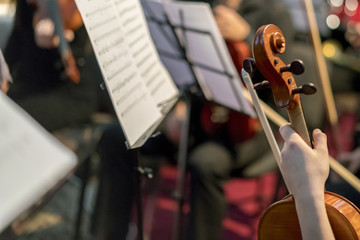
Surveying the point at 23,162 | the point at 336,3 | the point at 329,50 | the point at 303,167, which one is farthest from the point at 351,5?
the point at 23,162

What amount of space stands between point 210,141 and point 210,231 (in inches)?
11.8

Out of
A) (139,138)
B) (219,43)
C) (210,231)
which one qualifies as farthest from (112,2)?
(210,231)

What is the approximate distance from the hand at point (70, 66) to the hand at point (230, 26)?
1.75 feet

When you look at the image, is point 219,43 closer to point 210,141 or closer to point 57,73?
point 210,141

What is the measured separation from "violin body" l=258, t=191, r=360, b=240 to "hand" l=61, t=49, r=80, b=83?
36.3 inches

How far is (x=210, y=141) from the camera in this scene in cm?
158

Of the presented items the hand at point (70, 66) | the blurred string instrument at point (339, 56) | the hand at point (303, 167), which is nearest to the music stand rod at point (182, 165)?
the hand at point (70, 66)

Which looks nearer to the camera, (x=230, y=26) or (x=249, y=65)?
(x=249, y=65)

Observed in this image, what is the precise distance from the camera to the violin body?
0.74 meters

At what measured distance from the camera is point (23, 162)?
590mm

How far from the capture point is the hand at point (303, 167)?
700 millimetres

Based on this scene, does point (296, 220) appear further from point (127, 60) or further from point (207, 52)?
point (207, 52)

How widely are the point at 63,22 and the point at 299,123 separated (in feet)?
3.21

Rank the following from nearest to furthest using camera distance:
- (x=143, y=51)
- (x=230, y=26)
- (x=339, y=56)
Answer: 1. (x=143, y=51)
2. (x=230, y=26)
3. (x=339, y=56)
